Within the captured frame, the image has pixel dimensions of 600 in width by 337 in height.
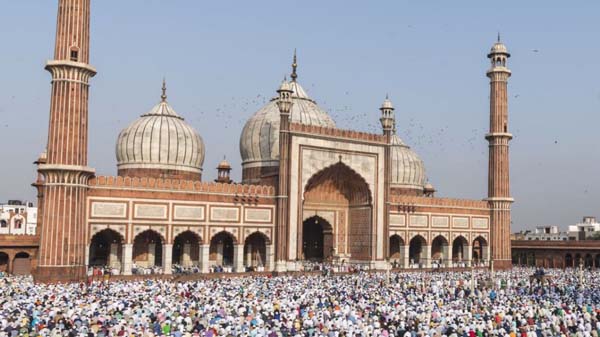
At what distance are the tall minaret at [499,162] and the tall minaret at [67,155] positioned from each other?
27686mm

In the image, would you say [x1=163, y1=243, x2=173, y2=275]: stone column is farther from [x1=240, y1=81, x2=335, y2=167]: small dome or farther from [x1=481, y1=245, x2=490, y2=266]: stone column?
[x1=481, y1=245, x2=490, y2=266]: stone column

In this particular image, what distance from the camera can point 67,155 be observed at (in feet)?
88.2

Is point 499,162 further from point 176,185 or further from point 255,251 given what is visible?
point 176,185

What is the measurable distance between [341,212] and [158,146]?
39.2 feet

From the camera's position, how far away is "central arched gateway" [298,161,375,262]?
122ft

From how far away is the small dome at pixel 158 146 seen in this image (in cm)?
3522

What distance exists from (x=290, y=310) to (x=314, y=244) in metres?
23.7

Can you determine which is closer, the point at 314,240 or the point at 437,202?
the point at 314,240

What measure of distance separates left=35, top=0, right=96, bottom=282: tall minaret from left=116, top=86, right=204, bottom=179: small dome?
24.5 ft

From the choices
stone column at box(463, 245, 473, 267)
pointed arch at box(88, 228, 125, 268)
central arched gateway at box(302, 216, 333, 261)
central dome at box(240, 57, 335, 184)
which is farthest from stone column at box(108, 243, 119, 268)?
stone column at box(463, 245, 473, 267)

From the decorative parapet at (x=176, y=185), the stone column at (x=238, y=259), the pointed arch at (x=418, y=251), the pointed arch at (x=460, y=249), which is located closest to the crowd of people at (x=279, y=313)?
the decorative parapet at (x=176, y=185)

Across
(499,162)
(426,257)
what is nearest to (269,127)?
(426,257)

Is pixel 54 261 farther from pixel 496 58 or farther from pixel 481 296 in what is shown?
pixel 496 58

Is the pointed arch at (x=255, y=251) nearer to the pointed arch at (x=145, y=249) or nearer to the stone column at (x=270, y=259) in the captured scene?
the stone column at (x=270, y=259)
